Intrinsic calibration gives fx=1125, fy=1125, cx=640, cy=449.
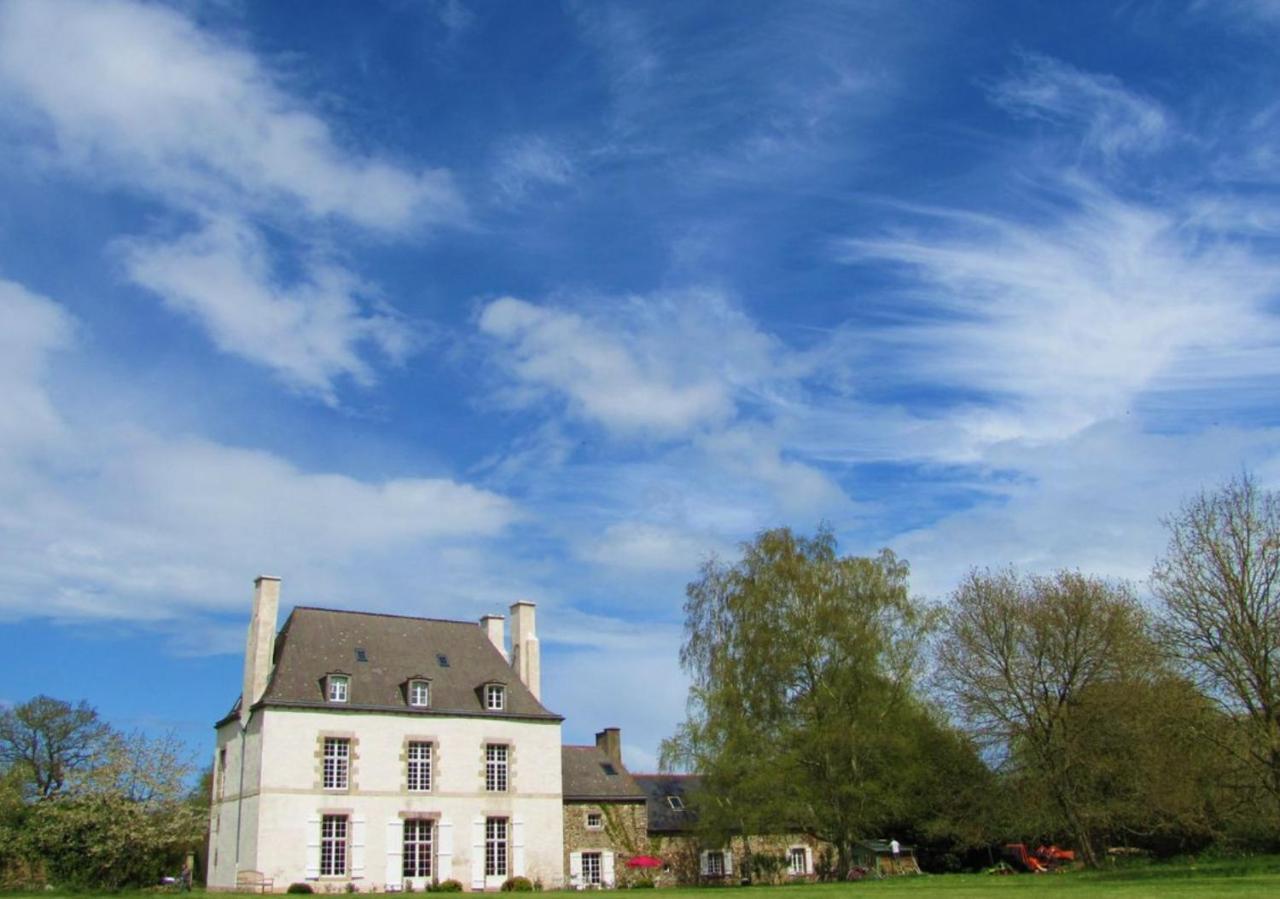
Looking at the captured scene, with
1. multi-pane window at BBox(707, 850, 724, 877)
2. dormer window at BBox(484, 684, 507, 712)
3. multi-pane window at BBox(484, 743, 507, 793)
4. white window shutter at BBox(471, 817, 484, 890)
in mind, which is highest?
dormer window at BBox(484, 684, 507, 712)

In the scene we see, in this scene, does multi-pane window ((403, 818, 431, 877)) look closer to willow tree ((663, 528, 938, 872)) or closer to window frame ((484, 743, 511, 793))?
window frame ((484, 743, 511, 793))

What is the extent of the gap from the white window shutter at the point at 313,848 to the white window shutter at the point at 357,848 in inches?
48.4

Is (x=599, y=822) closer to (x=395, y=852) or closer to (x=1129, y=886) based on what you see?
(x=395, y=852)

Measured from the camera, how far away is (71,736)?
57125mm

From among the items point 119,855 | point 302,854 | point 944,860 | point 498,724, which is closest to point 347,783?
point 302,854

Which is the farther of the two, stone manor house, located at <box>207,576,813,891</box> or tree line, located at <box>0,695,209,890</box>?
stone manor house, located at <box>207,576,813,891</box>

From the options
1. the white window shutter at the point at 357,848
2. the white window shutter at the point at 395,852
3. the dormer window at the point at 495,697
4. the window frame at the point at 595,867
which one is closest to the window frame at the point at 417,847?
the white window shutter at the point at 395,852

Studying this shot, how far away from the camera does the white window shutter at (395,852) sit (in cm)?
3922

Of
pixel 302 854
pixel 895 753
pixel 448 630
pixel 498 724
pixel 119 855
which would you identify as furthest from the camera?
pixel 448 630

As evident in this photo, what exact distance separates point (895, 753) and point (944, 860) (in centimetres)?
882

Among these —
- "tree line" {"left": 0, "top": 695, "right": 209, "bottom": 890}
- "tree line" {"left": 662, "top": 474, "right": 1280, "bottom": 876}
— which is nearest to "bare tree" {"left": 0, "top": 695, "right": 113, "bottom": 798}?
"tree line" {"left": 0, "top": 695, "right": 209, "bottom": 890}

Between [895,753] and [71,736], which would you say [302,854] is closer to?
[895,753]

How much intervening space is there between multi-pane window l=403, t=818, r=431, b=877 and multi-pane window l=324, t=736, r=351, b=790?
286cm

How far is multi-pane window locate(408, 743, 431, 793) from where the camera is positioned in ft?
134
